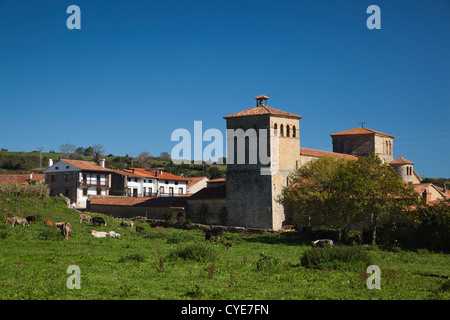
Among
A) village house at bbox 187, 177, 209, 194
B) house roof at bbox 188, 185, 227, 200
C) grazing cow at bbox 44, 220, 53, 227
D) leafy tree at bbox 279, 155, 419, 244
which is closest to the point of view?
leafy tree at bbox 279, 155, 419, 244

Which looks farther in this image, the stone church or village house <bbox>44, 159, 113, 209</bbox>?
village house <bbox>44, 159, 113, 209</bbox>

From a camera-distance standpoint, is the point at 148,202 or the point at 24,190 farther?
the point at 148,202

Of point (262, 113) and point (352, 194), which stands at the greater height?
point (262, 113)

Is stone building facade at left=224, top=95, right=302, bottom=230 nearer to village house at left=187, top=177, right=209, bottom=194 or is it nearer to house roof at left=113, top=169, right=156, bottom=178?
house roof at left=113, top=169, right=156, bottom=178

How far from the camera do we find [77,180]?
61.8 m

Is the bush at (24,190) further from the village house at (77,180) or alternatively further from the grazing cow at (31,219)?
the village house at (77,180)

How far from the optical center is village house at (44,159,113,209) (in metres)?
61.9

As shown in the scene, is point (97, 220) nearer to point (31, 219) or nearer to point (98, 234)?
point (31, 219)

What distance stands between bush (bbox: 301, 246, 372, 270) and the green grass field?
37 cm

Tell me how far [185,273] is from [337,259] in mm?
6544

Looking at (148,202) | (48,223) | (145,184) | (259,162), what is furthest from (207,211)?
(145,184)

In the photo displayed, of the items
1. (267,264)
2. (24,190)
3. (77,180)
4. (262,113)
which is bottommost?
(267,264)

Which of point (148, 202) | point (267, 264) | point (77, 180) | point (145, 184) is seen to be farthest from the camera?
point (145, 184)

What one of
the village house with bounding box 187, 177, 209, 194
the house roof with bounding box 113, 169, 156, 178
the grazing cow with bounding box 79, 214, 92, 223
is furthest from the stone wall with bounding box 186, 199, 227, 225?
the village house with bounding box 187, 177, 209, 194
